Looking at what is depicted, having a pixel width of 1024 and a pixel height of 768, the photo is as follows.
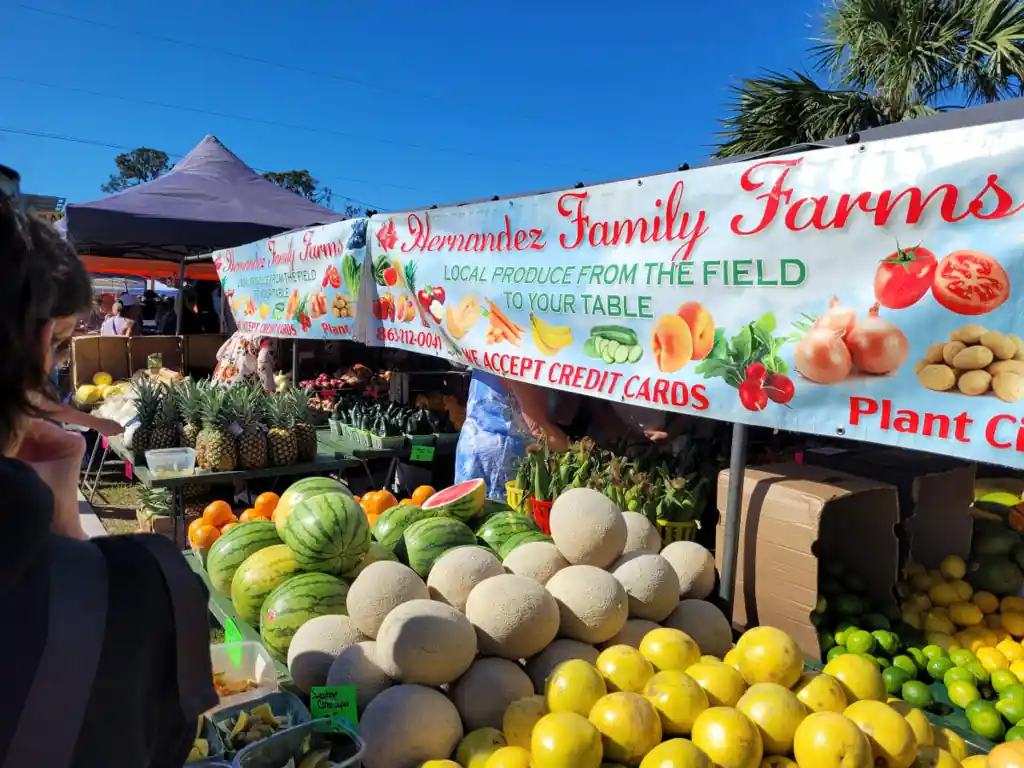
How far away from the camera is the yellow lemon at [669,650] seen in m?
2.10

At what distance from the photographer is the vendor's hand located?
4.02 feet

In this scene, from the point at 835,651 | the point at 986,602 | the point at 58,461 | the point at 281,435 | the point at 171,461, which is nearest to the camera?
the point at 58,461

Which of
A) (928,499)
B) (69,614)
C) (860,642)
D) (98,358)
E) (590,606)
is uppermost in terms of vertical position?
(98,358)

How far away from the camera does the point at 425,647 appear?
6.48 feet

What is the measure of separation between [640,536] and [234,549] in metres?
1.71

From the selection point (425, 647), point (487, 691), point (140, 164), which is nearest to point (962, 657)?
point (487, 691)

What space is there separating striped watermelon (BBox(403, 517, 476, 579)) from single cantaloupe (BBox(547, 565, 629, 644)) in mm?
570

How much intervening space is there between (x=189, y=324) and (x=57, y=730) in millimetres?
11555

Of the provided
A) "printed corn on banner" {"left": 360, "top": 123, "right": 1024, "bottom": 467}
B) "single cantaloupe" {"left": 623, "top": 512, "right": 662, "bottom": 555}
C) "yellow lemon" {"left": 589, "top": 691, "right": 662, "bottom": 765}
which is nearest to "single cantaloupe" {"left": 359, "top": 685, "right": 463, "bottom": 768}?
"yellow lemon" {"left": 589, "top": 691, "right": 662, "bottom": 765}

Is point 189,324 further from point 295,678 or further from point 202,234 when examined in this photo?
point 295,678

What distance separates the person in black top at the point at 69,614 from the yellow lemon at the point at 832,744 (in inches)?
57.8

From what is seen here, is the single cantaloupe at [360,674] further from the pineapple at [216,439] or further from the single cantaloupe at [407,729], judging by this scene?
the pineapple at [216,439]

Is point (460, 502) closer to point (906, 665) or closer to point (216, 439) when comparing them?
point (906, 665)

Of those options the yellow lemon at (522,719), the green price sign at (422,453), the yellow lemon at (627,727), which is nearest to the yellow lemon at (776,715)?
the yellow lemon at (627,727)
